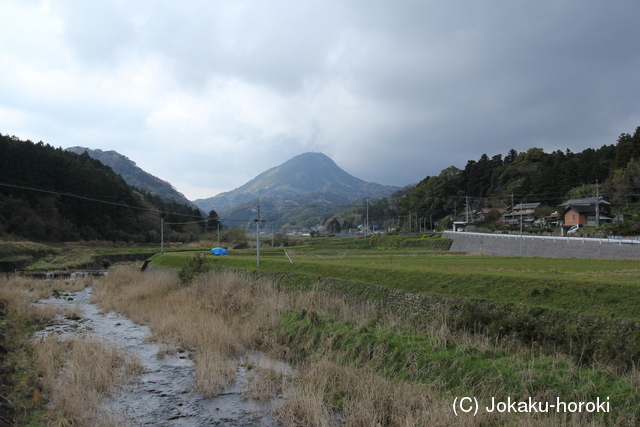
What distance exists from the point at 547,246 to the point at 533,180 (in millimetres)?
46686

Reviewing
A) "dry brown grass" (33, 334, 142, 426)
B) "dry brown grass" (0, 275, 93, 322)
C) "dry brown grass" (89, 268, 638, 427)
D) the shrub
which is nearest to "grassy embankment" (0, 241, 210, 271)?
"dry brown grass" (0, 275, 93, 322)

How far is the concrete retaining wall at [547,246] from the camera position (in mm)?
29688

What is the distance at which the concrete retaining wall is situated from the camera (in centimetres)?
2969

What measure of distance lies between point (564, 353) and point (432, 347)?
3222 mm

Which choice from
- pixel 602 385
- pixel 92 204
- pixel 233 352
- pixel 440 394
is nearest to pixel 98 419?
pixel 233 352

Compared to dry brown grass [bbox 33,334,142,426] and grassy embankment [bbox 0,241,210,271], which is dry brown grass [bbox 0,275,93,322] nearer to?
dry brown grass [bbox 33,334,142,426]

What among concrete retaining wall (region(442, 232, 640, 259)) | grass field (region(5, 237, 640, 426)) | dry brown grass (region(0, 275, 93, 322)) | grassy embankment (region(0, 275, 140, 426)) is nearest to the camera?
grass field (region(5, 237, 640, 426))

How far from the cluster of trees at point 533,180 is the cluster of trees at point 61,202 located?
66.8 metres

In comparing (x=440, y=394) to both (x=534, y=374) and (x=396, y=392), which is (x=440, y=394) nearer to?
(x=396, y=392)

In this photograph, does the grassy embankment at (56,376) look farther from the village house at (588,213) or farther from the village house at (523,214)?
the village house at (523,214)

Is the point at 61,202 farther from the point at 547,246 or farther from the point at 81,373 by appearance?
the point at 547,246

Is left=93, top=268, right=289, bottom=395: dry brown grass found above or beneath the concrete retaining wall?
beneath

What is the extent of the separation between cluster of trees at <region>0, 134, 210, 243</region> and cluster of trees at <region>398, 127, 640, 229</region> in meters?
66.8

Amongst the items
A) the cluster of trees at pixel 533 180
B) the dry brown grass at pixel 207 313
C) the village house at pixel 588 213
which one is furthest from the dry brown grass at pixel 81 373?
the cluster of trees at pixel 533 180
